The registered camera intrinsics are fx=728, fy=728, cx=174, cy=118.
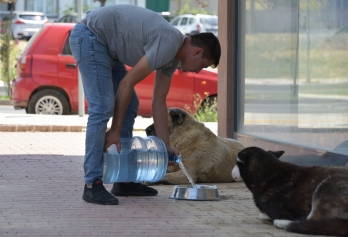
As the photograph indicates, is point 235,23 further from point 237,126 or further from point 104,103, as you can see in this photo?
point 104,103

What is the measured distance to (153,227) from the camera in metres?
5.55

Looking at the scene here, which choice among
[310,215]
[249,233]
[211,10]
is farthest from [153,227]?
[211,10]

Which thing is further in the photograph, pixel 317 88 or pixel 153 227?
pixel 317 88

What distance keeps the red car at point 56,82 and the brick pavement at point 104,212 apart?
6551 mm

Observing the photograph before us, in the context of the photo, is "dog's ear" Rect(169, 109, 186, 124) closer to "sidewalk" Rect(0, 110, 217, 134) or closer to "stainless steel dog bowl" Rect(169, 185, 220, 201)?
"stainless steel dog bowl" Rect(169, 185, 220, 201)

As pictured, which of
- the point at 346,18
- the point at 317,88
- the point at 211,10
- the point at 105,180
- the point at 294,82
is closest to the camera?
the point at 105,180

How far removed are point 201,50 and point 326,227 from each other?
6.43 feet

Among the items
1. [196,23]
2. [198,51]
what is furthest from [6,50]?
[198,51]

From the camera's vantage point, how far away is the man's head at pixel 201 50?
627 cm

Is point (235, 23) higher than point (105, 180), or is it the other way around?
point (235, 23)

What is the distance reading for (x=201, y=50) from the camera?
6.29 m

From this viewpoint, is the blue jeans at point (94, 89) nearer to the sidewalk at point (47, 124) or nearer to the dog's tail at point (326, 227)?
the dog's tail at point (326, 227)

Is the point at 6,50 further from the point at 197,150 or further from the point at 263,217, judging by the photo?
the point at 263,217

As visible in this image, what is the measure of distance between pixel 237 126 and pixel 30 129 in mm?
5103
